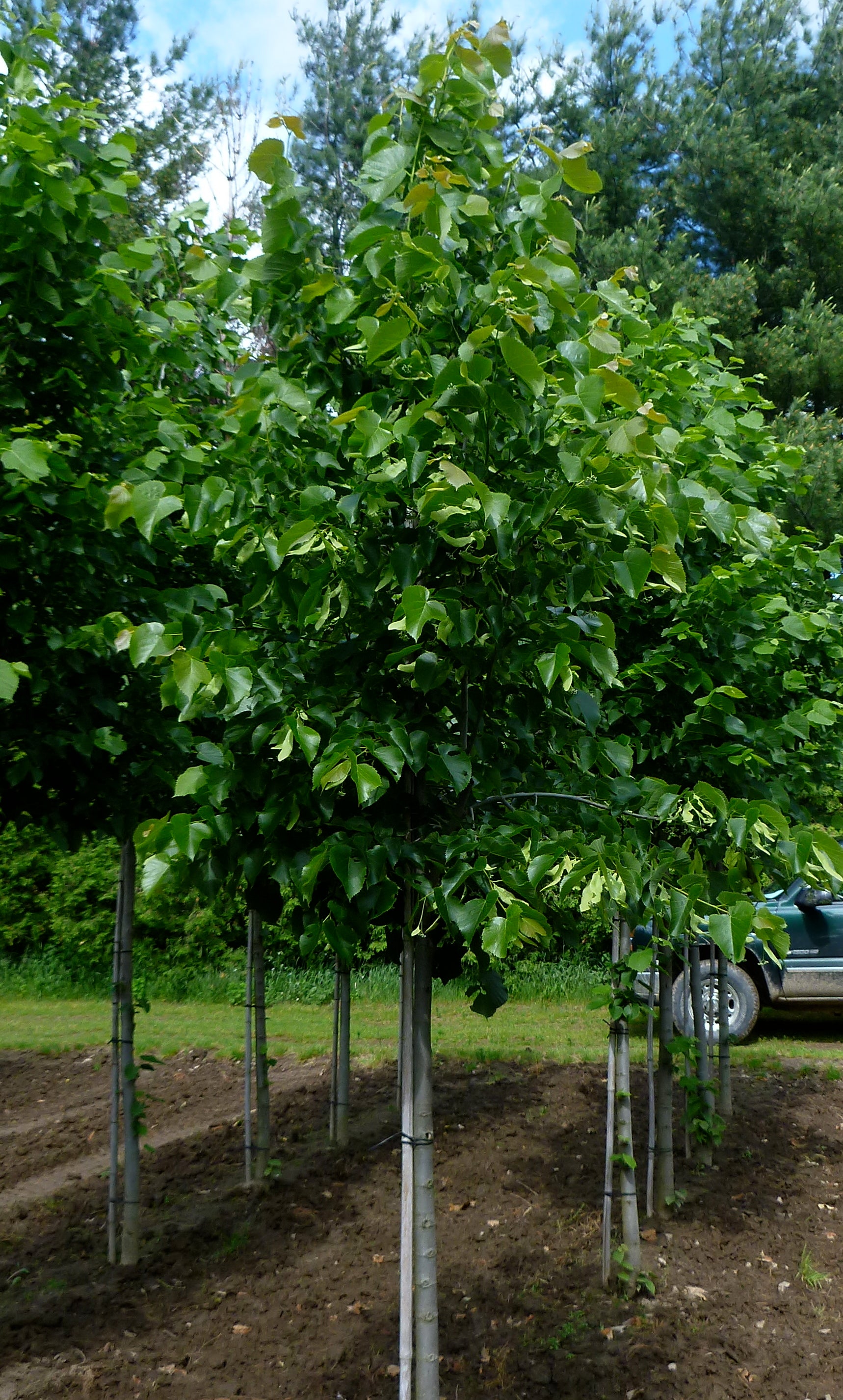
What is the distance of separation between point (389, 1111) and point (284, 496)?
515cm

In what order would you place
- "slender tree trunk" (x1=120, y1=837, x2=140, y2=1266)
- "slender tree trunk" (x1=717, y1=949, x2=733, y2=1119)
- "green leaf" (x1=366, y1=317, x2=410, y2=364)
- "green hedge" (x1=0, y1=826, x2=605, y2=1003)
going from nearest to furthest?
"green leaf" (x1=366, y1=317, x2=410, y2=364) < "slender tree trunk" (x1=120, y1=837, x2=140, y2=1266) < "slender tree trunk" (x1=717, y1=949, x2=733, y2=1119) < "green hedge" (x1=0, y1=826, x2=605, y2=1003)

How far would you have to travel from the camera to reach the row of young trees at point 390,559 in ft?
7.45

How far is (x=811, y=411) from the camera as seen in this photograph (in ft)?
45.1

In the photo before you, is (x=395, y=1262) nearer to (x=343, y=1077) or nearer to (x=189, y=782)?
(x=343, y=1077)

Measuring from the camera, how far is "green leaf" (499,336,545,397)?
2.10 metres

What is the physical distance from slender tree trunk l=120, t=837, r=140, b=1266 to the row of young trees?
1103 millimetres

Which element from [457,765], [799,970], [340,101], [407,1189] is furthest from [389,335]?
[340,101]

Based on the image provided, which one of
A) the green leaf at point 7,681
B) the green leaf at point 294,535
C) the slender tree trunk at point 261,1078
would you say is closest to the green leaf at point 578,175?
the green leaf at point 294,535

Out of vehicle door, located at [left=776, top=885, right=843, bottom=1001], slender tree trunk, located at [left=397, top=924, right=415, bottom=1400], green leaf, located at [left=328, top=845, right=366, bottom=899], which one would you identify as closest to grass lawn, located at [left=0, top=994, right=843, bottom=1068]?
vehicle door, located at [left=776, top=885, right=843, bottom=1001]

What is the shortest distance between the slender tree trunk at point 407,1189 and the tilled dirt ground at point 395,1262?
847mm

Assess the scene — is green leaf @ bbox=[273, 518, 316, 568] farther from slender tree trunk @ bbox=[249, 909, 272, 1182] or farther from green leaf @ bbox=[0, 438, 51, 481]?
slender tree trunk @ bbox=[249, 909, 272, 1182]

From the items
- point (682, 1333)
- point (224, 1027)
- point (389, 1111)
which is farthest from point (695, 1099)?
point (224, 1027)

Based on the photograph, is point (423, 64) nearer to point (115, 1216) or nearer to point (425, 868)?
point (425, 868)

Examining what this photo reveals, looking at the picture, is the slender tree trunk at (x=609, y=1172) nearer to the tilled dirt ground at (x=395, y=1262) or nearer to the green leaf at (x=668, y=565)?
the tilled dirt ground at (x=395, y=1262)
